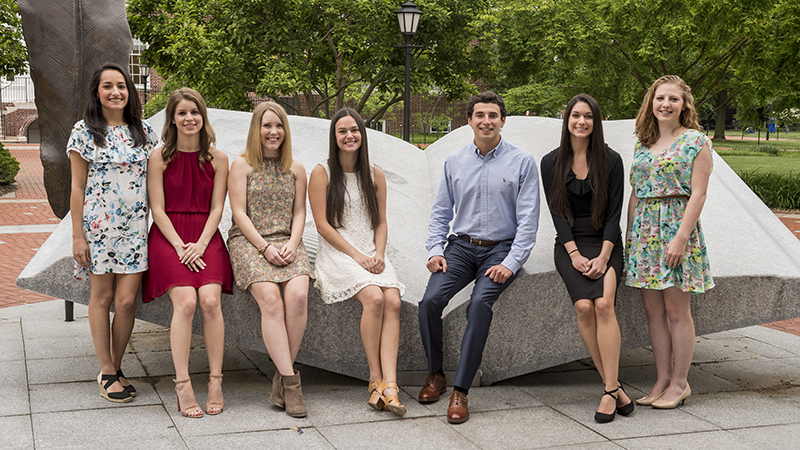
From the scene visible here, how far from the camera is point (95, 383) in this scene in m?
4.62

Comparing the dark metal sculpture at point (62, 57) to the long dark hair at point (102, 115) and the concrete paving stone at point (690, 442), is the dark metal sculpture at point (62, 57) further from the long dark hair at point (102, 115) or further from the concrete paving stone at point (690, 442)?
the concrete paving stone at point (690, 442)

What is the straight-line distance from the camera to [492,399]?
14.6 feet

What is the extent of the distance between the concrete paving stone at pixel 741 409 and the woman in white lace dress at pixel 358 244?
1842 millimetres

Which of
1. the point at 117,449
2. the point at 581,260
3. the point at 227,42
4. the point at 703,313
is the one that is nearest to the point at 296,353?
the point at 117,449

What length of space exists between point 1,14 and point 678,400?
17.6 metres

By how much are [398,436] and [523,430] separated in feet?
2.26

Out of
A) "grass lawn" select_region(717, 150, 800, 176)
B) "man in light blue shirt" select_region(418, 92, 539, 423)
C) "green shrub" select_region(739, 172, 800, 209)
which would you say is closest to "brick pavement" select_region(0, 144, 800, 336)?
"green shrub" select_region(739, 172, 800, 209)

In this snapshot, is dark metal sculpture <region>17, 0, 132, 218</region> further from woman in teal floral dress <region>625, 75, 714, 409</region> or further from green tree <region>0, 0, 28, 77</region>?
green tree <region>0, 0, 28, 77</region>

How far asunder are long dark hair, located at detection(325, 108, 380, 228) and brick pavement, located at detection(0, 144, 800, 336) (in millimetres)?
Answer: 4044

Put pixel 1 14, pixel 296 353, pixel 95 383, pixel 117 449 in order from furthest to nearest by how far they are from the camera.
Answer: pixel 1 14, pixel 95 383, pixel 296 353, pixel 117 449

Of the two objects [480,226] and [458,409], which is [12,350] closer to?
[458,409]

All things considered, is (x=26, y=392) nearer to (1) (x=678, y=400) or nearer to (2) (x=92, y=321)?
(2) (x=92, y=321)

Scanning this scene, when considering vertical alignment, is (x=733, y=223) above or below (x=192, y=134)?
below

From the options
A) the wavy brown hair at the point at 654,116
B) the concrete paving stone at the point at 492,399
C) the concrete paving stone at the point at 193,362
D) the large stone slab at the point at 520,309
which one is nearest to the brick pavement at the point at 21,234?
the concrete paving stone at the point at 193,362
